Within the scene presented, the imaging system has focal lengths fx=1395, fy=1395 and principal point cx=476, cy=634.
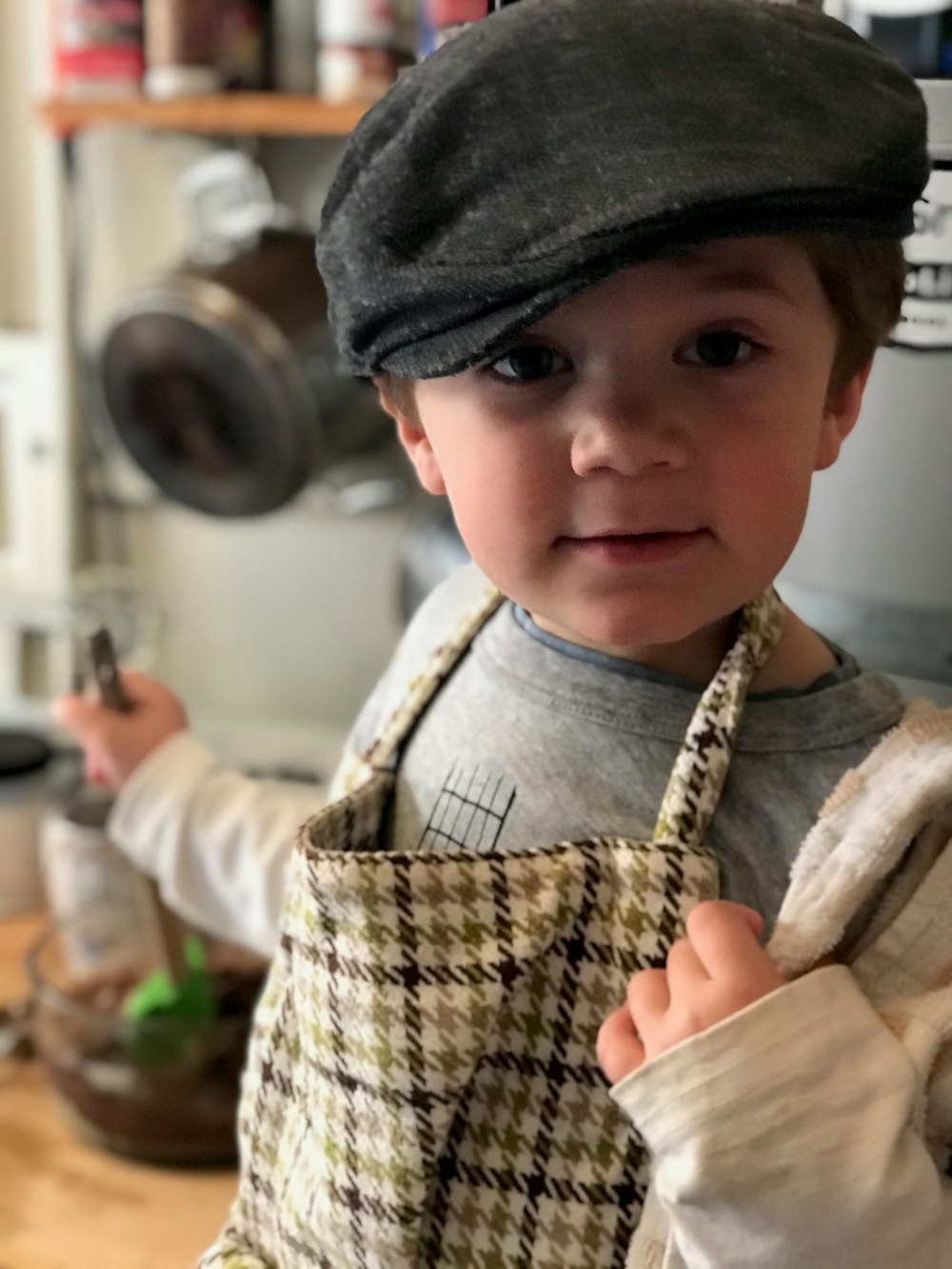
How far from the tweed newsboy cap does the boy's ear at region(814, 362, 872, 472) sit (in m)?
0.08

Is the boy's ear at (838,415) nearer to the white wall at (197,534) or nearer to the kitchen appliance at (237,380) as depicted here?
the kitchen appliance at (237,380)

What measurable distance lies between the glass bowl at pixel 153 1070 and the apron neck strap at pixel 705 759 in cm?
50

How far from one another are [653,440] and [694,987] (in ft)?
0.58

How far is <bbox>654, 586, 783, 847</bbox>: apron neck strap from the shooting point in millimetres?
492

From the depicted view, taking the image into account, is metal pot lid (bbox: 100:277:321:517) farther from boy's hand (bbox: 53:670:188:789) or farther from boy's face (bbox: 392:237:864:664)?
boy's face (bbox: 392:237:864:664)

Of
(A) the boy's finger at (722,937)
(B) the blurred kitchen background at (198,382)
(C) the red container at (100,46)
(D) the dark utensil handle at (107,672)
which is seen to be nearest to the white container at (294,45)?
(B) the blurred kitchen background at (198,382)

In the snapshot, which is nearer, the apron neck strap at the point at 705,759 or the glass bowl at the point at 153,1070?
the apron neck strap at the point at 705,759

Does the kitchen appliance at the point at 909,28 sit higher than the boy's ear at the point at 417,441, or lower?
higher

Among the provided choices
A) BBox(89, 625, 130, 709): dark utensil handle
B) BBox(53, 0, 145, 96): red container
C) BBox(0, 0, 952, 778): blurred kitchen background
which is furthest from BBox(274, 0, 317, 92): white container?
BBox(89, 625, 130, 709): dark utensil handle

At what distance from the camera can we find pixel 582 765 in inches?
21.0

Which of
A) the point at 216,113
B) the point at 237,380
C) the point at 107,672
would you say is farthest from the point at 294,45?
the point at 107,672

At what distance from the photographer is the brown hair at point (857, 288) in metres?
0.46

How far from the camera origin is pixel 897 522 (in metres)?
0.61

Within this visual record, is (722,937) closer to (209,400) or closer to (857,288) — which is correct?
(857,288)
